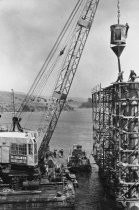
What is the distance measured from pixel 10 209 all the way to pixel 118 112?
58.7 feet

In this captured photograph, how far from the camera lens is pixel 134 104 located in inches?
1581

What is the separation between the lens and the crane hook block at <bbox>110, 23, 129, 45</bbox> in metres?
44.0

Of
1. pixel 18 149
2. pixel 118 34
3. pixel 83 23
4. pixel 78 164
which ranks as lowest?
pixel 78 164

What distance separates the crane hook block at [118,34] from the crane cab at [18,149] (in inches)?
A: 699

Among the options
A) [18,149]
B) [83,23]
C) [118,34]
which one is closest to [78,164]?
[18,149]

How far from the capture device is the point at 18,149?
51.0m

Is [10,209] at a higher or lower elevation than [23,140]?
lower

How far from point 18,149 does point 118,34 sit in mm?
20692

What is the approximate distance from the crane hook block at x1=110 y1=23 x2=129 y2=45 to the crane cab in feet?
58.3

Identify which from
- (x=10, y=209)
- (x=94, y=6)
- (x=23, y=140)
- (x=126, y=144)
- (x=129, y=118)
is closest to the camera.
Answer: (x=129, y=118)

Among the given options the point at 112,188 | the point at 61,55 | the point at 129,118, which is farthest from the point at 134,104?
the point at 61,55

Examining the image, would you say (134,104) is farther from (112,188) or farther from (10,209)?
(10,209)

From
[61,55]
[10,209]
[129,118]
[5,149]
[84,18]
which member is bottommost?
[10,209]

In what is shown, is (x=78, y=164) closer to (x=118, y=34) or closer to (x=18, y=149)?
(x=18, y=149)
